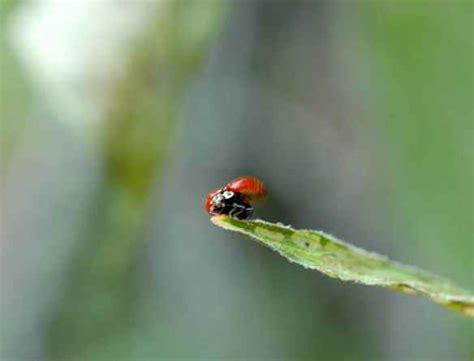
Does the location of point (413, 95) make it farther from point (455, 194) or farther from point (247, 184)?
point (247, 184)

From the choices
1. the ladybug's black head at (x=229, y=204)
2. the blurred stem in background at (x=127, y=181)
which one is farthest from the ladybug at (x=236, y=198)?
the blurred stem in background at (x=127, y=181)

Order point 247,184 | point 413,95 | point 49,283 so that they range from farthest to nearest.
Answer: point 49,283
point 413,95
point 247,184

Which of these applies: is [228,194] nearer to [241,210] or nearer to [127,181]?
[241,210]

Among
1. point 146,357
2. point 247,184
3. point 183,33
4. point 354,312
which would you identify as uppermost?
point 183,33

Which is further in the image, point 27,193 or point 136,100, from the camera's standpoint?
point 27,193

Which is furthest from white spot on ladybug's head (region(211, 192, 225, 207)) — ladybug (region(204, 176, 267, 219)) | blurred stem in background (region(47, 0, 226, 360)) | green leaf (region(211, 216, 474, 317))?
green leaf (region(211, 216, 474, 317))

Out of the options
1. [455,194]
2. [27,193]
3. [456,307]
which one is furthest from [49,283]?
[456,307]

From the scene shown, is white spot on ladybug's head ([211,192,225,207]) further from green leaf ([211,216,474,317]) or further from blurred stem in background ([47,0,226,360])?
green leaf ([211,216,474,317])
